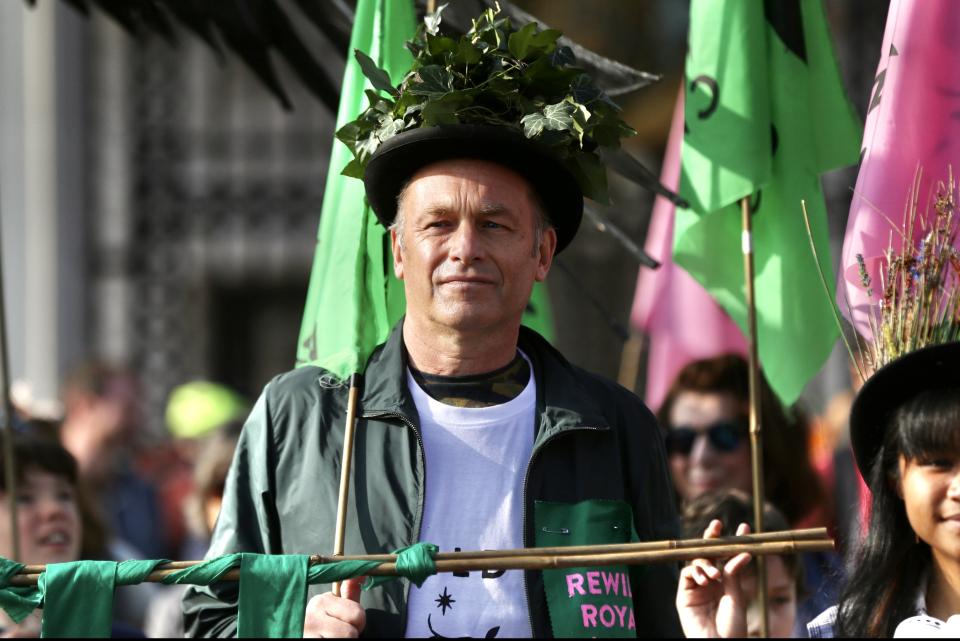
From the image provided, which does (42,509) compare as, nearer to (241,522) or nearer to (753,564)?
(241,522)

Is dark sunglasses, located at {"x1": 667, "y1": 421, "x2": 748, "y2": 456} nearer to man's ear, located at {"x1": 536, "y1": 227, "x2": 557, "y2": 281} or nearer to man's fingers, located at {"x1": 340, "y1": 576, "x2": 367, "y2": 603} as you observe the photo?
man's ear, located at {"x1": 536, "y1": 227, "x2": 557, "y2": 281}

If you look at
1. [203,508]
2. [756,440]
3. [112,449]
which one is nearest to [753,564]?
[756,440]

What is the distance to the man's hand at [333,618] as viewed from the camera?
3.27 m

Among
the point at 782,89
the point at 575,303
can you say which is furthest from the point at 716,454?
the point at 575,303

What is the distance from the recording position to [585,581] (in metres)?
3.48

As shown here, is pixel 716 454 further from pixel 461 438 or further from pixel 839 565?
pixel 461 438

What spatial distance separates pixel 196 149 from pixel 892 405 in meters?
9.53

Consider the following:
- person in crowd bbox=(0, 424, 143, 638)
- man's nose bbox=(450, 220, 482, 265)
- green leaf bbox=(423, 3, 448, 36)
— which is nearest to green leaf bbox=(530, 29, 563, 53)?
green leaf bbox=(423, 3, 448, 36)

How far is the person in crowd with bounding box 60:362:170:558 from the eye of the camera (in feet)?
26.3

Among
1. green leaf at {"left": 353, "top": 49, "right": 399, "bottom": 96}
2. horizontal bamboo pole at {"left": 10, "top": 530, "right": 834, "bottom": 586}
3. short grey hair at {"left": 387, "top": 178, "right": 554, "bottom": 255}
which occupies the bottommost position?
horizontal bamboo pole at {"left": 10, "top": 530, "right": 834, "bottom": 586}

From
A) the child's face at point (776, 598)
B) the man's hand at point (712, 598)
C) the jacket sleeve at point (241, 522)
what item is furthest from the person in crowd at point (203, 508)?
the man's hand at point (712, 598)

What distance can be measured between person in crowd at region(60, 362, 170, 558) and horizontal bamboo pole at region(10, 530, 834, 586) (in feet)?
15.6

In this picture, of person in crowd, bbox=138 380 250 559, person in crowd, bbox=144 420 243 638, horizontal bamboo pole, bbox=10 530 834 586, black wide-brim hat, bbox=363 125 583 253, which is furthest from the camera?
person in crowd, bbox=138 380 250 559

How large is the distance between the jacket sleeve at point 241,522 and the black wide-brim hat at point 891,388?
1.22m
